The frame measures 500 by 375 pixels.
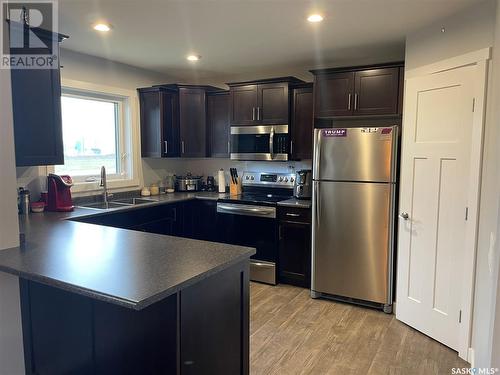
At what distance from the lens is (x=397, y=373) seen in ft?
8.05

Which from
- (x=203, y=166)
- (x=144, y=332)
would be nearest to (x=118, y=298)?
(x=144, y=332)

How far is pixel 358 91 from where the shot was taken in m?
3.53

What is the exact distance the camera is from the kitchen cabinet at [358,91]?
11.1ft

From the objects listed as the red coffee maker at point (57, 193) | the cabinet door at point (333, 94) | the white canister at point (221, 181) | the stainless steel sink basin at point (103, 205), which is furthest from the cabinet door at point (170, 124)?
the cabinet door at point (333, 94)

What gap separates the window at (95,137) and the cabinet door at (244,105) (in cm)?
125

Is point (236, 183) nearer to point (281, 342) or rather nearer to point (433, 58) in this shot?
point (281, 342)

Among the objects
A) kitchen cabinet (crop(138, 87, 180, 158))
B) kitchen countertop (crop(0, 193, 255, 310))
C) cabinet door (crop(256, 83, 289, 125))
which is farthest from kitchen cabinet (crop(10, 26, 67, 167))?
cabinet door (crop(256, 83, 289, 125))

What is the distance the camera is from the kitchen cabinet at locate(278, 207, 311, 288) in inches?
152

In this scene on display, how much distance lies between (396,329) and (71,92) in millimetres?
3844

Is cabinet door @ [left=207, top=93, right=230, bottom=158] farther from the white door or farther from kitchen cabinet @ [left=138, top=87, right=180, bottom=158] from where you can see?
the white door

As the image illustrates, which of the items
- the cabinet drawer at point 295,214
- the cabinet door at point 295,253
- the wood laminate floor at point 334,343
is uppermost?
the cabinet drawer at point 295,214

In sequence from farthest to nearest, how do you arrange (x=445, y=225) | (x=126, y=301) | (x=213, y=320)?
(x=445, y=225), (x=213, y=320), (x=126, y=301)

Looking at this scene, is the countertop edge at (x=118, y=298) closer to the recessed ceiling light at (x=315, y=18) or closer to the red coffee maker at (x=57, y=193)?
the red coffee maker at (x=57, y=193)

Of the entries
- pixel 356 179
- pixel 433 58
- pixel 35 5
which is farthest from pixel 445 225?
pixel 35 5
